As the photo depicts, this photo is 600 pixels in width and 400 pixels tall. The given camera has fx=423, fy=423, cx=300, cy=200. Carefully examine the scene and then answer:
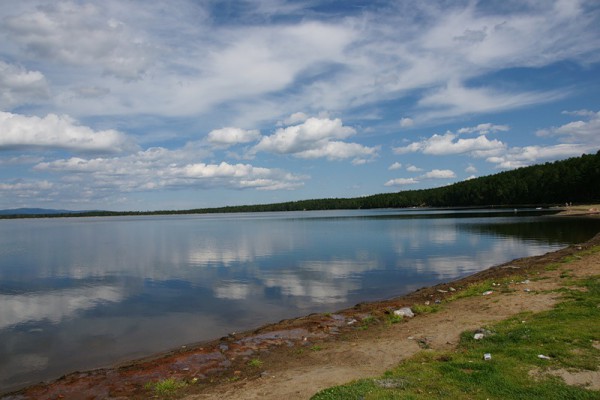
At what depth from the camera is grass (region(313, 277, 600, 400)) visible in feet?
25.6

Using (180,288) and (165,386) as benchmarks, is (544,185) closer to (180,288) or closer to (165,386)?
(180,288)

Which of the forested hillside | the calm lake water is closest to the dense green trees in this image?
the forested hillside

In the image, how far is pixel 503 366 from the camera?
8938mm

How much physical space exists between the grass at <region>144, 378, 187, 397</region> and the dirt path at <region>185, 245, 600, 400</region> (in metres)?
0.93

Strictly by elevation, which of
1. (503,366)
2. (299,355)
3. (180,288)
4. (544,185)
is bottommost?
(180,288)

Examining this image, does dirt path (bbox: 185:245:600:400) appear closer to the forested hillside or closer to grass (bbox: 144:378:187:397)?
grass (bbox: 144:378:187:397)

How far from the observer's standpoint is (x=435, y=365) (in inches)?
378

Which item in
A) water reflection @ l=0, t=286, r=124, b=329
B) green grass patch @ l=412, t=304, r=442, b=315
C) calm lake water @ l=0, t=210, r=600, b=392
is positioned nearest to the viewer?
calm lake water @ l=0, t=210, r=600, b=392

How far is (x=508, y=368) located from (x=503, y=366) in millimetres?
139

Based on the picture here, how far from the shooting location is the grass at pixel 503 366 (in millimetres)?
7805

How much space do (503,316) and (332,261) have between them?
2384cm

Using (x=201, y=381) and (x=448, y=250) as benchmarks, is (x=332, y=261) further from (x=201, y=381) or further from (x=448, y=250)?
(x=201, y=381)

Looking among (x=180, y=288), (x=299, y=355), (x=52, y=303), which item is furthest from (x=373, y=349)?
(x=52, y=303)

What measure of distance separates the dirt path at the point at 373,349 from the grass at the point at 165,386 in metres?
0.93
